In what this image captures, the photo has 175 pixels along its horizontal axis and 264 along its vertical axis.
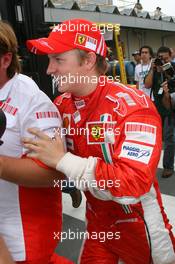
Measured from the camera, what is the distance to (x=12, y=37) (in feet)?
4.43

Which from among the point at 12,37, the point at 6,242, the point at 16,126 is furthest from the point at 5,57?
the point at 6,242

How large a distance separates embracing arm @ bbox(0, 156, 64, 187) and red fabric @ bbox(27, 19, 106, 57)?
0.43 m

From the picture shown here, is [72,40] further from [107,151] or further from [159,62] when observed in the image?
[159,62]

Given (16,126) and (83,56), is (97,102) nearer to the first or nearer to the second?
(83,56)

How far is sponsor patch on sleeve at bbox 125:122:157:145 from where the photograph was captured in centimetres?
124

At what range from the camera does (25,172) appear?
124 centimetres

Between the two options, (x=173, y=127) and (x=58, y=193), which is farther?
(x=173, y=127)

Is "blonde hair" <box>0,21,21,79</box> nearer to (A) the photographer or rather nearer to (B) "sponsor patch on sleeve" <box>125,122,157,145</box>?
(B) "sponsor patch on sleeve" <box>125,122,157,145</box>

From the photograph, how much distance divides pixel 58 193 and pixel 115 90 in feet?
1.58

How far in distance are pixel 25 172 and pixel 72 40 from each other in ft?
1.72

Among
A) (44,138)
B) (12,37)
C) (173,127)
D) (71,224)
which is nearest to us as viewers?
(44,138)

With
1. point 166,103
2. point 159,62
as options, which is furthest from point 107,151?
point 159,62

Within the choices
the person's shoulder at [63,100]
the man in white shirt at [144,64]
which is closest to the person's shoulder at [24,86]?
the person's shoulder at [63,100]

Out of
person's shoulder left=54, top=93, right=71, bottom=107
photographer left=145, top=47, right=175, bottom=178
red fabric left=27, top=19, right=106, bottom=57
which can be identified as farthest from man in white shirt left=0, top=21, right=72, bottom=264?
photographer left=145, top=47, right=175, bottom=178
